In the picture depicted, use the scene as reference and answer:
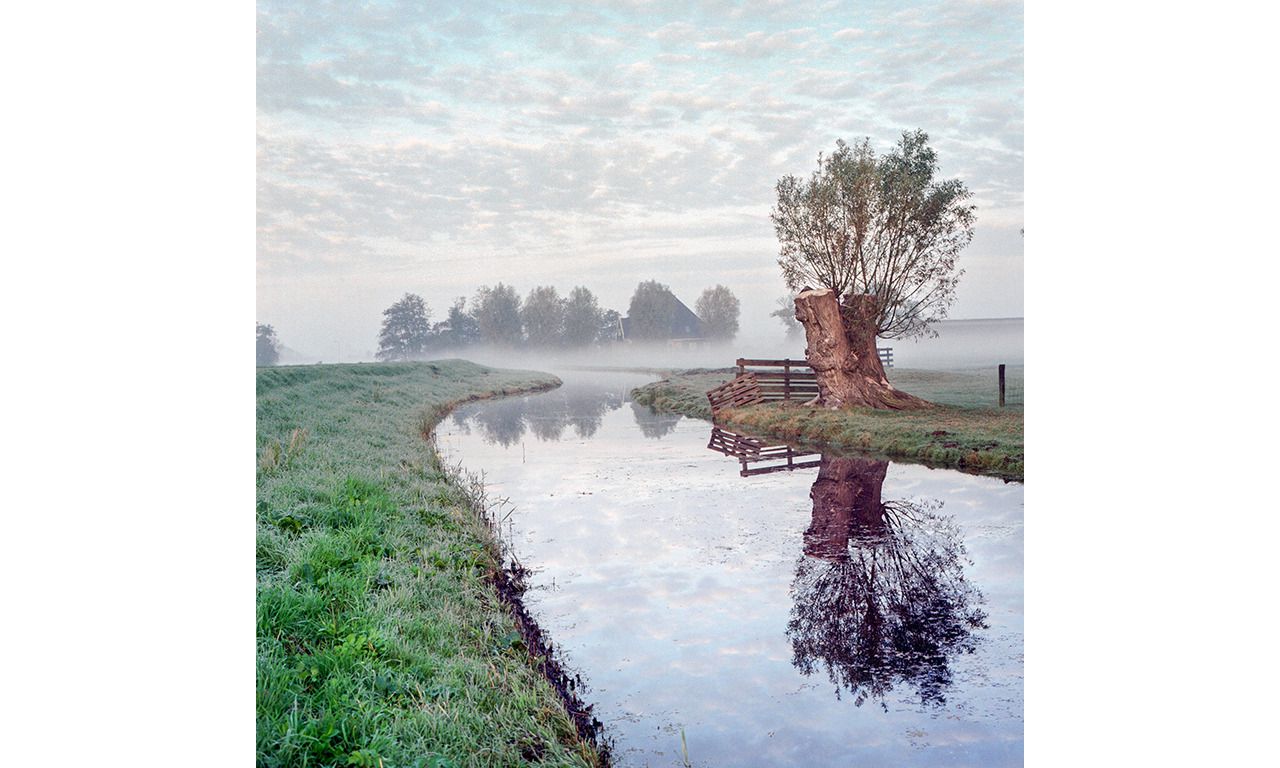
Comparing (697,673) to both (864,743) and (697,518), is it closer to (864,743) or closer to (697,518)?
(864,743)

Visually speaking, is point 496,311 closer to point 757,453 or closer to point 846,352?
point 757,453

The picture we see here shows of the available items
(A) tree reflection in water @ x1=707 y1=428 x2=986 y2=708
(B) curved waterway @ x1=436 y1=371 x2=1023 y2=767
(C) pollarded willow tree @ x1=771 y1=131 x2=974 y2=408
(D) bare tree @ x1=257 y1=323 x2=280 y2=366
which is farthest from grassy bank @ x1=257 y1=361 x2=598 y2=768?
(C) pollarded willow tree @ x1=771 y1=131 x2=974 y2=408

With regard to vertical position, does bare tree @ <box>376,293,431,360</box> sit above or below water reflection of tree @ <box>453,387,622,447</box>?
above

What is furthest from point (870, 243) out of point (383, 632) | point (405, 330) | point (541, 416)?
point (383, 632)

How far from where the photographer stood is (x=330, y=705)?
2768 mm

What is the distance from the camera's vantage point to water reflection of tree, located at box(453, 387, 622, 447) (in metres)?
12.7

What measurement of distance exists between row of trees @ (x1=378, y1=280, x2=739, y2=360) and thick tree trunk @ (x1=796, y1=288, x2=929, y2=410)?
124 cm

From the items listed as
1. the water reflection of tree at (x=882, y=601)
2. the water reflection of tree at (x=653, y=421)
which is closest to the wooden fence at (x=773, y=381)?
the water reflection of tree at (x=653, y=421)

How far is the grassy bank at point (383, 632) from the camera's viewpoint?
266 centimetres

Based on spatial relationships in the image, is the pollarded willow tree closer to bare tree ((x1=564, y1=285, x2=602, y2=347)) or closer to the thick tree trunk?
the thick tree trunk

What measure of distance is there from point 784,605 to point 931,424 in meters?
6.77
